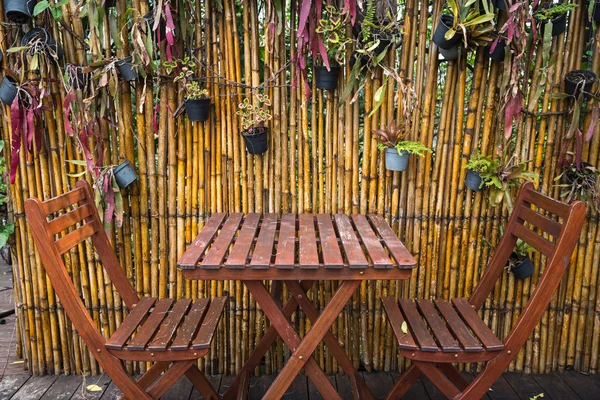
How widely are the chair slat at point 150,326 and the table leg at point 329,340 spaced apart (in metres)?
0.61

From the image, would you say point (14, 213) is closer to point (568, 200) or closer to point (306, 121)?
point (306, 121)

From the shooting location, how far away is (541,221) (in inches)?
79.4

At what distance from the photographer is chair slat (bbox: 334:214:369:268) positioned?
67.7 inches

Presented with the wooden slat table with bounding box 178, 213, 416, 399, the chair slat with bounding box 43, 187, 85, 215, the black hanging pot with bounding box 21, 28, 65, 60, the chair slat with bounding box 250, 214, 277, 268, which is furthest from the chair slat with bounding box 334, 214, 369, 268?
the black hanging pot with bounding box 21, 28, 65, 60

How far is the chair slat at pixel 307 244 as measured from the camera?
5.62 ft

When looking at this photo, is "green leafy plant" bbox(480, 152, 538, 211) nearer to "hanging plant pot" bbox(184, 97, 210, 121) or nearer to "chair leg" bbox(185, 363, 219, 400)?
"hanging plant pot" bbox(184, 97, 210, 121)

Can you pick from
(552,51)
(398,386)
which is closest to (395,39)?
(552,51)

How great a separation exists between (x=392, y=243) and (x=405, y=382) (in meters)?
0.74

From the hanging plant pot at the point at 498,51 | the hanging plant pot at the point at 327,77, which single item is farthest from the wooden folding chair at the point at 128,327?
the hanging plant pot at the point at 498,51

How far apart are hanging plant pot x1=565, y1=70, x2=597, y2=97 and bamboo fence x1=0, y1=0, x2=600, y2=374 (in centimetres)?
7

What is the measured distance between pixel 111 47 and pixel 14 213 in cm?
110

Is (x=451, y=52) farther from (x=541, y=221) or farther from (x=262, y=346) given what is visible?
(x=262, y=346)

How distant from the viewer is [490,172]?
246 cm

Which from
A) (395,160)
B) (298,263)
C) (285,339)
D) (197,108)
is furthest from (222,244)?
(395,160)
